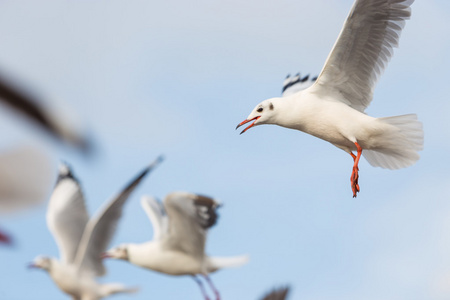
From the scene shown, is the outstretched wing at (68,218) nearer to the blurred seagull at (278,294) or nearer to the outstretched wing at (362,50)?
the outstretched wing at (362,50)

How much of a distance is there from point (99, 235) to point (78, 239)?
2.31 ft

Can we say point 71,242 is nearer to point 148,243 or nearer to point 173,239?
point 148,243

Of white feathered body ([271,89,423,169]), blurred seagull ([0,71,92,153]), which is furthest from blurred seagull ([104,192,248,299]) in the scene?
blurred seagull ([0,71,92,153])

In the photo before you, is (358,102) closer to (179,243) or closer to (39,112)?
(179,243)

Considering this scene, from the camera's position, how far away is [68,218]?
5.64 meters

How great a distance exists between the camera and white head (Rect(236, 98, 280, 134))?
160 inches

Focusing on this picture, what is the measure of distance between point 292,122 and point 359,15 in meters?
0.75

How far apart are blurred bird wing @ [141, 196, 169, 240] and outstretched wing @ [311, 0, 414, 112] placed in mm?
1923

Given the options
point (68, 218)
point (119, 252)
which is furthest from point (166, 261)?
point (68, 218)

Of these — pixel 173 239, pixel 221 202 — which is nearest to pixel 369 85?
pixel 221 202

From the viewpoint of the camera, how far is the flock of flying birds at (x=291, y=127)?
3.69 metres

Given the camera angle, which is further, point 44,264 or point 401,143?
point 44,264

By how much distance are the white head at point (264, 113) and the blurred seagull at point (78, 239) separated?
963 millimetres

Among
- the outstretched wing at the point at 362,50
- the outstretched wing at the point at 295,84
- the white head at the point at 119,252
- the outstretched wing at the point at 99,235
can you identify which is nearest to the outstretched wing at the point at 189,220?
the outstretched wing at the point at 99,235
